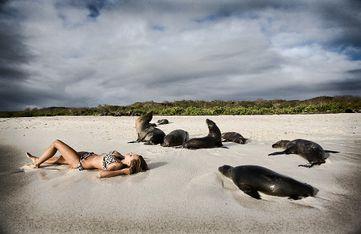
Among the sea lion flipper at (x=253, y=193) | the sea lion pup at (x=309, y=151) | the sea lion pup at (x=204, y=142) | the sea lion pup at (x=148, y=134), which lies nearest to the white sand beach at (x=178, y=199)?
the sea lion flipper at (x=253, y=193)

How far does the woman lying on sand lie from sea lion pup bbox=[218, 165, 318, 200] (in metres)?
1.90

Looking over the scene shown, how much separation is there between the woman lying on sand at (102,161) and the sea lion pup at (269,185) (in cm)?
190

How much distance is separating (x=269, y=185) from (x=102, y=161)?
3.16m

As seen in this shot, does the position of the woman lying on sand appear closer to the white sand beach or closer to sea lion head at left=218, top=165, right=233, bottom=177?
the white sand beach

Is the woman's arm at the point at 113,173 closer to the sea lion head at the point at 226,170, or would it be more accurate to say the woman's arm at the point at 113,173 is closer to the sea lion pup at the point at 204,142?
the sea lion head at the point at 226,170

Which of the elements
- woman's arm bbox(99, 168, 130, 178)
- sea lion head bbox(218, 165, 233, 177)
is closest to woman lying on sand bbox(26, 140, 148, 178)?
woman's arm bbox(99, 168, 130, 178)

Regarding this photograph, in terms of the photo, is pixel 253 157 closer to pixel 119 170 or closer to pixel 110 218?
pixel 119 170

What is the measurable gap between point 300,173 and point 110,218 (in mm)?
3587

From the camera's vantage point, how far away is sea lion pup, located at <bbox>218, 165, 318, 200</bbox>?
4684 mm

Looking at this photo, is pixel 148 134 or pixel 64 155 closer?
pixel 64 155

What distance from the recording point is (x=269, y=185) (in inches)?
188

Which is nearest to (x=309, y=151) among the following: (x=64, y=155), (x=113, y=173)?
(x=113, y=173)

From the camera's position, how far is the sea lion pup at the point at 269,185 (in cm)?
468

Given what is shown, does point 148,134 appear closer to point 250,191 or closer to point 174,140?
point 174,140
